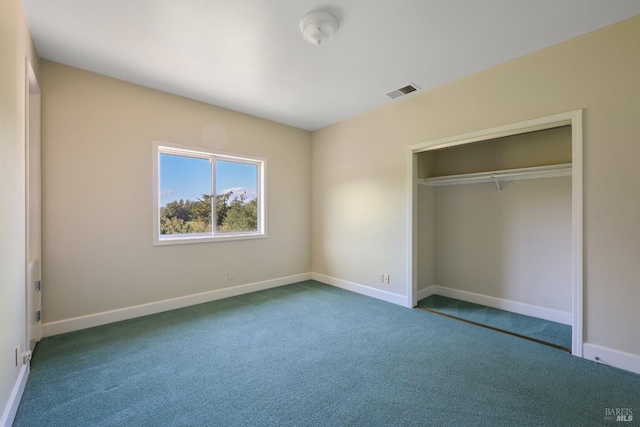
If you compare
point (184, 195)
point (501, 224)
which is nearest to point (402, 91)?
point (501, 224)

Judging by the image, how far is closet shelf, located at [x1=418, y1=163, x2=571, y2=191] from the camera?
119 inches

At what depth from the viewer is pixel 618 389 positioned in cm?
191

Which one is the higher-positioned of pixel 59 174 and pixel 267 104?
pixel 267 104

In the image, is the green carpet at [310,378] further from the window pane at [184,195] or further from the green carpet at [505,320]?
the window pane at [184,195]

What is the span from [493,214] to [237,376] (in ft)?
11.8

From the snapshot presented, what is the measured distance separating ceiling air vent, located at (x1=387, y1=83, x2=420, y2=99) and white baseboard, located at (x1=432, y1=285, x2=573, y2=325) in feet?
9.39

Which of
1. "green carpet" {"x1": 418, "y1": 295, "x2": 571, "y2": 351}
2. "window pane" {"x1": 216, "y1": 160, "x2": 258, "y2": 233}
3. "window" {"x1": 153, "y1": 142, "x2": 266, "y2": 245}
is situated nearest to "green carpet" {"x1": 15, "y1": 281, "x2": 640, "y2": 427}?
"green carpet" {"x1": 418, "y1": 295, "x2": 571, "y2": 351}

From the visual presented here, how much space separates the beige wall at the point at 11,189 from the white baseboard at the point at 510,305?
4.49 metres

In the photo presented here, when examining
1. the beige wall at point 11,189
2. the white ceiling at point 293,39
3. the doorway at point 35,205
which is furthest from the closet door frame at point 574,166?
the doorway at point 35,205

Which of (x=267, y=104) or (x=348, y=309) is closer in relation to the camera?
(x=348, y=309)

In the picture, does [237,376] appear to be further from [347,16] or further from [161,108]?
[161,108]

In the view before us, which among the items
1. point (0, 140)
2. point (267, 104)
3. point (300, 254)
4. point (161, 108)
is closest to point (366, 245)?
point (300, 254)

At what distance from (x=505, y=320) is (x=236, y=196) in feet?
12.9

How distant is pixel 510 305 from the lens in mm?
3436
